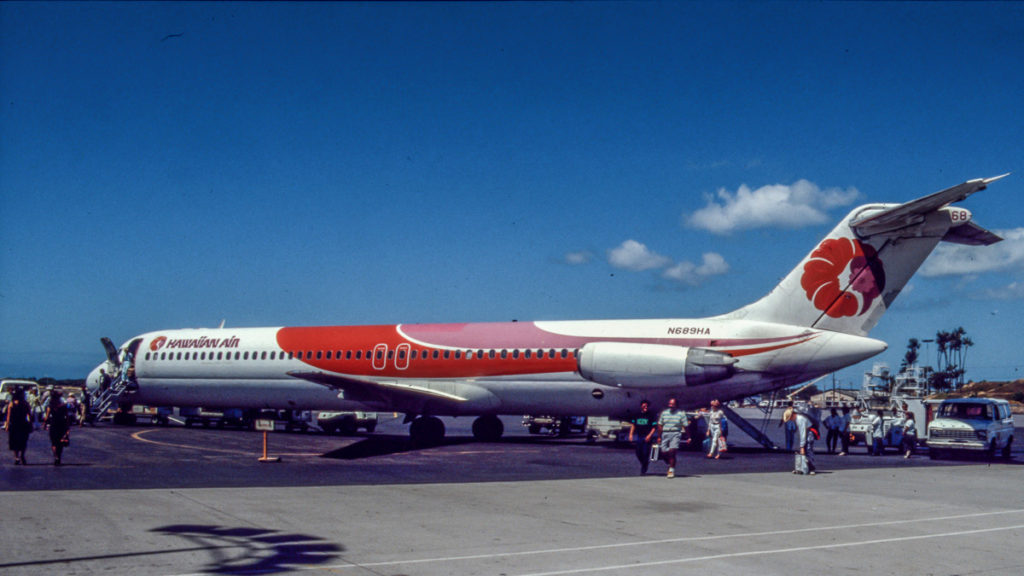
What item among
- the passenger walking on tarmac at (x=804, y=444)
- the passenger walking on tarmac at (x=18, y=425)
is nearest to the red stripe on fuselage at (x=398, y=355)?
the passenger walking on tarmac at (x=804, y=444)

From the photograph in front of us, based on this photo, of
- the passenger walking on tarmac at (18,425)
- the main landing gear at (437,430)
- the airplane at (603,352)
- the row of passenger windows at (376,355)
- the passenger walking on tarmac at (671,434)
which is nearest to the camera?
the passenger walking on tarmac at (671,434)

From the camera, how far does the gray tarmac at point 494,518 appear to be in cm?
875

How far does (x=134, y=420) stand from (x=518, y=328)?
1978 centimetres

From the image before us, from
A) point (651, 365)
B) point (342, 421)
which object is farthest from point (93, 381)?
point (651, 365)

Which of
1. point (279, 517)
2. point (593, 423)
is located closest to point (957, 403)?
point (593, 423)

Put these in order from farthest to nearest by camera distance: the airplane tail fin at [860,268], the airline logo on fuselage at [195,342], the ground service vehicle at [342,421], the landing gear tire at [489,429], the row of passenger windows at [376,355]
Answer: the ground service vehicle at [342,421]
the airline logo on fuselage at [195,342]
the landing gear tire at [489,429]
the row of passenger windows at [376,355]
the airplane tail fin at [860,268]

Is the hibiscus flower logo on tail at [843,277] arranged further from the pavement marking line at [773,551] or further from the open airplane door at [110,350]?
the open airplane door at [110,350]

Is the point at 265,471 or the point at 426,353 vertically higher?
the point at 426,353

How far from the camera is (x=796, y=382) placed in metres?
24.3

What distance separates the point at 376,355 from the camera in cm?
3009

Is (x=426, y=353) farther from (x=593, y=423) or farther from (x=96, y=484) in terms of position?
(x=96, y=484)

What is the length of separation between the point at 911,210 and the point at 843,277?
2714 millimetres

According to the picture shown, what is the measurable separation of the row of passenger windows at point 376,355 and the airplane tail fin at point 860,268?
21.3 feet

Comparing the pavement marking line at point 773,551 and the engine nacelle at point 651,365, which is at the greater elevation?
the engine nacelle at point 651,365
